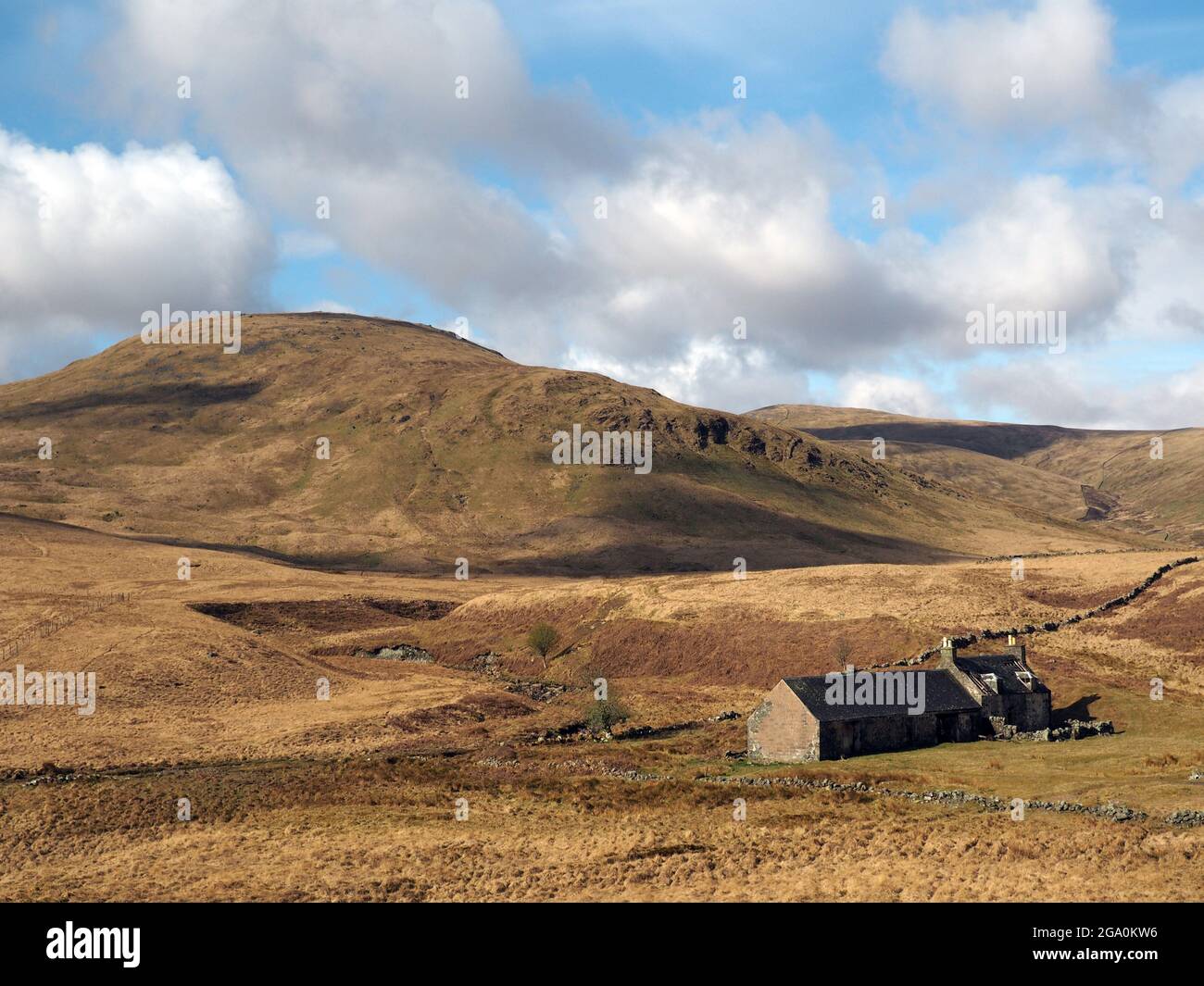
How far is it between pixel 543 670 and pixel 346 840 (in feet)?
196

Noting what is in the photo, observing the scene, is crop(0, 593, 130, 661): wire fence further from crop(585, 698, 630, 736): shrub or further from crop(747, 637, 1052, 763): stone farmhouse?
crop(747, 637, 1052, 763): stone farmhouse

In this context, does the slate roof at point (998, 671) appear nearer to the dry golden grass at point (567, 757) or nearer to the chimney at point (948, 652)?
the chimney at point (948, 652)

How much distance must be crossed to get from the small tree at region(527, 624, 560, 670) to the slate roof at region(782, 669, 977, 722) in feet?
145

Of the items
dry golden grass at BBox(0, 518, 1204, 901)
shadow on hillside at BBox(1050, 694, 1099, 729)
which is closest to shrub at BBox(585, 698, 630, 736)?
dry golden grass at BBox(0, 518, 1204, 901)

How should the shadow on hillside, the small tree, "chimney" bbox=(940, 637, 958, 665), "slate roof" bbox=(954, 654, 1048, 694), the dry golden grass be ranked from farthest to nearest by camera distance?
1. the small tree
2. the shadow on hillside
3. "chimney" bbox=(940, 637, 958, 665)
4. "slate roof" bbox=(954, 654, 1048, 694)
5. the dry golden grass

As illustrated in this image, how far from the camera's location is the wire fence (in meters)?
89.4

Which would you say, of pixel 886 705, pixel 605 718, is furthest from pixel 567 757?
pixel 886 705

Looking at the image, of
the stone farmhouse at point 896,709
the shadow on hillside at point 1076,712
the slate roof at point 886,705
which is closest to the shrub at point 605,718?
the stone farmhouse at point 896,709

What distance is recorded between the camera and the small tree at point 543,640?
10719 centimetres

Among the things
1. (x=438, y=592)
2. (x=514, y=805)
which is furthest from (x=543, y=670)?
(x=514, y=805)

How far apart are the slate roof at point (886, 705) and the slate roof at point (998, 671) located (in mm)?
1090

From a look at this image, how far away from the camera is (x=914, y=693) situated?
67.1 m

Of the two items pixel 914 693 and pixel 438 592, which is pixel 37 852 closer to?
pixel 914 693

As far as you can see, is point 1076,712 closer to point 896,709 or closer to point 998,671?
point 998,671
